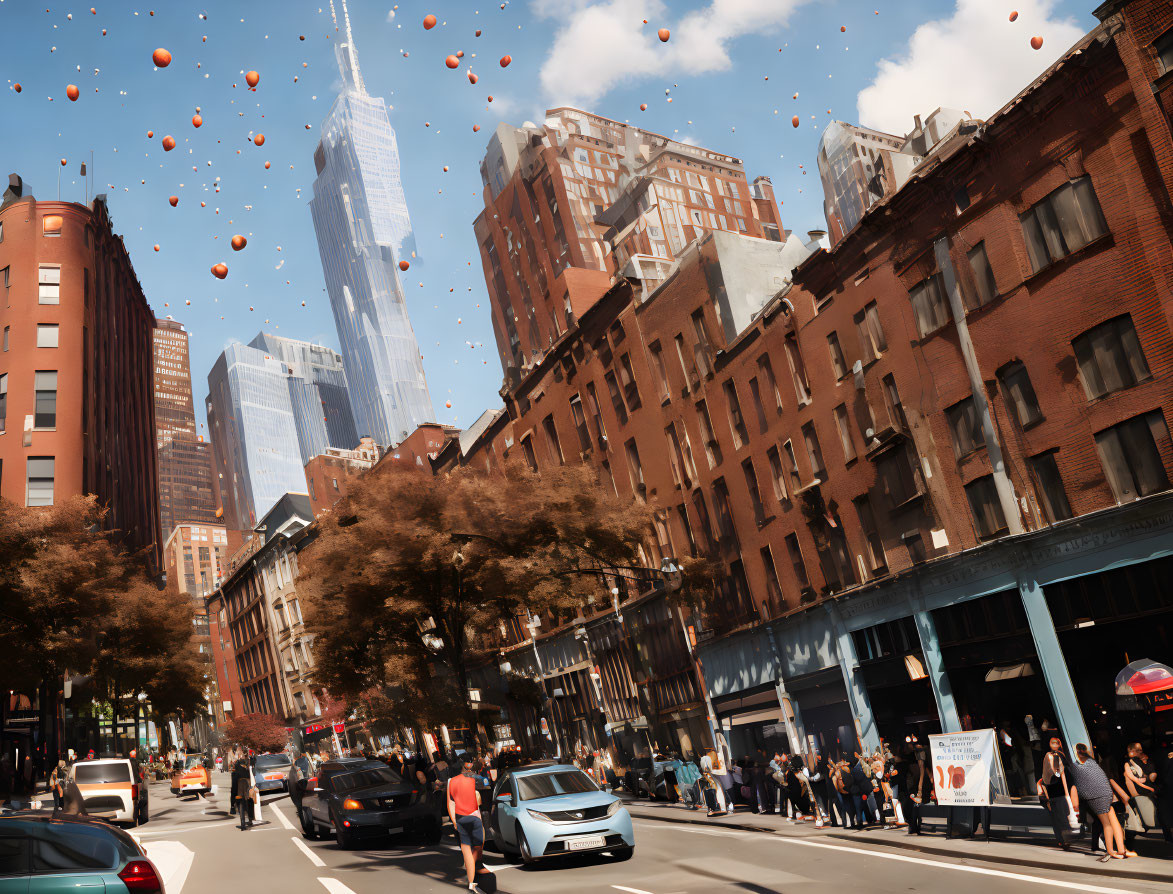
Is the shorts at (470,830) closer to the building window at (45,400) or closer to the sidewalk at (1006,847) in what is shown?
the sidewalk at (1006,847)

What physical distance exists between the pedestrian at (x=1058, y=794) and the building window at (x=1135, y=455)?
34.8ft

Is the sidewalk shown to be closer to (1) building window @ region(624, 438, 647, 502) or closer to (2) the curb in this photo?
(2) the curb

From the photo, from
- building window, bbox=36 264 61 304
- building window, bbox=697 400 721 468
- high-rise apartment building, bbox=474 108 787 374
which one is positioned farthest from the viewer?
high-rise apartment building, bbox=474 108 787 374

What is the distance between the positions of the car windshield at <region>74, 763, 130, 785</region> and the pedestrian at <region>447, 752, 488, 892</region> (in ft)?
63.0

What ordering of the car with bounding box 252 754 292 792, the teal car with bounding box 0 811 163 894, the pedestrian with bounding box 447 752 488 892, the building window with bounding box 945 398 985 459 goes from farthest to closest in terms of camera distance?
the car with bounding box 252 754 292 792
the building window with bounding box 945 398 985 459
the pedestrian with bounding box 447 752 488 892
the teal car with bounding box 0 811 163 894

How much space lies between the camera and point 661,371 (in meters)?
45.8

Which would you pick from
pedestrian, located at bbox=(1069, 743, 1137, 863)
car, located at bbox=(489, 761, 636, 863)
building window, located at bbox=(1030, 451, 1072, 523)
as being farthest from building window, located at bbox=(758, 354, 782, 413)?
pedestrian, located at bbox=(1069, 743, 1137, 863)

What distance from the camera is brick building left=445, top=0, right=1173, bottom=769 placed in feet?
75.4

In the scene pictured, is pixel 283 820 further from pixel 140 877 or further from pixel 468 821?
pixel 140 877

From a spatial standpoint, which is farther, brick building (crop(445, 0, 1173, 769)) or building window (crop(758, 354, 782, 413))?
building window (crop(758, 354, 782, 413))

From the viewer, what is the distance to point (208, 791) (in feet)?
156

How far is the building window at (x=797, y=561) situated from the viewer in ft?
120

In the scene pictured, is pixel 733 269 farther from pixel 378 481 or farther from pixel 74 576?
pixel 74 576

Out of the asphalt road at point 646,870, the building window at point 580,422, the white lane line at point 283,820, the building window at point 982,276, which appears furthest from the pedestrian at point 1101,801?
the building window at point 580,422
